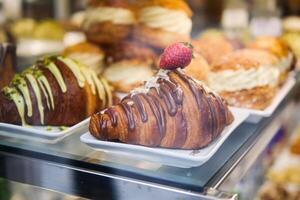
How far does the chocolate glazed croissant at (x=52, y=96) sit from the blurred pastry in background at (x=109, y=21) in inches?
13.3

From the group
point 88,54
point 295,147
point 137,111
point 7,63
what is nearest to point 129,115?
point 137,111

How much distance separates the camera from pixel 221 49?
136cm

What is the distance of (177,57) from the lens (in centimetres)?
83

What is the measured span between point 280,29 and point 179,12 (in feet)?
3.35

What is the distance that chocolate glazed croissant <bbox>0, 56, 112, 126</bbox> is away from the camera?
3.02 ft

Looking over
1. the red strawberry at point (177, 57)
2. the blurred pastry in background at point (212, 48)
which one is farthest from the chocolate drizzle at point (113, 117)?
the blurred pastry in background at point (212, 48)

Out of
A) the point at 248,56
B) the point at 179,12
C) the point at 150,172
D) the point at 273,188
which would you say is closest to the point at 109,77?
the point at 179,12

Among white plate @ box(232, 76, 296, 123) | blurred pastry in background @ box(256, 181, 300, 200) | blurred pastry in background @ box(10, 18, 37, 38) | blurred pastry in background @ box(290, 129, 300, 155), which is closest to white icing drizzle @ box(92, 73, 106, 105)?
white plate @ box(232, 76, 296, 123)

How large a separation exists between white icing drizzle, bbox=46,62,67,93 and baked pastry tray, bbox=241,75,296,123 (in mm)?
436

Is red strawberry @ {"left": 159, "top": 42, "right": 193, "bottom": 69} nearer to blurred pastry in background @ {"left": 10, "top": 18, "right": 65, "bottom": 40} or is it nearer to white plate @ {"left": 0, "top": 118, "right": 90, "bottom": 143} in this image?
white plate @ {"left": 0, "top": 118, "right": 90, "bottom": 143}

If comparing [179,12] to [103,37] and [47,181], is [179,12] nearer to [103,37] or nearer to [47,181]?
[103,37]

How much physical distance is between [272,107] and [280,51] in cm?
35

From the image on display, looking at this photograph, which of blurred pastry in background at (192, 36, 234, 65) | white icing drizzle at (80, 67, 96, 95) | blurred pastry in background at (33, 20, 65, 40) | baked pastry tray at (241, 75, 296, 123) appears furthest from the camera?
blurred pastry in background at (33, 20, 65, 40)

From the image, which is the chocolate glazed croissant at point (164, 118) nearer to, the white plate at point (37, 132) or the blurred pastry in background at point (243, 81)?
the white plate at point (37, 132)
